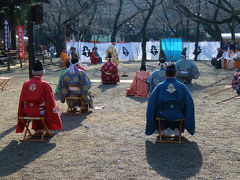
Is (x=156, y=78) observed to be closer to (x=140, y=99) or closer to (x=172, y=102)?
(x=140, y=99)

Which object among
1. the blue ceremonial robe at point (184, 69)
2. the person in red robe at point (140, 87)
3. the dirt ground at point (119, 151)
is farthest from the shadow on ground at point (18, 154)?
the blue ceremonial robe at point (184, 69)

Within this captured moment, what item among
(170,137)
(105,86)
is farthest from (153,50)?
(170,137)

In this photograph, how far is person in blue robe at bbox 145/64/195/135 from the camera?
5.70 meters

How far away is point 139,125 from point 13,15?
64.7ft

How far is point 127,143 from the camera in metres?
5.88

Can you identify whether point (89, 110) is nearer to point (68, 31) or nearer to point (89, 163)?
point (89, 163)

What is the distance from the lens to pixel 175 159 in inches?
200

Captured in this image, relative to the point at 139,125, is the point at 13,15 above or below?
above

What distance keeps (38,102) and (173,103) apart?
7.87 ft

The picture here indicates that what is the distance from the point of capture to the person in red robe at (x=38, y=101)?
231 inches

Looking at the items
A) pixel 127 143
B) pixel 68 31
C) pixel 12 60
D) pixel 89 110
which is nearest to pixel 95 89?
pixel 89 110

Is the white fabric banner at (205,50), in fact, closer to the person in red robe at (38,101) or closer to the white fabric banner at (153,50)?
the white fabric banner at (153,50)

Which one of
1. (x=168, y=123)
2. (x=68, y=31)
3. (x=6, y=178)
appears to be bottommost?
(x=6, y=178)

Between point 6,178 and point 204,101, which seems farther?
point 204,101
